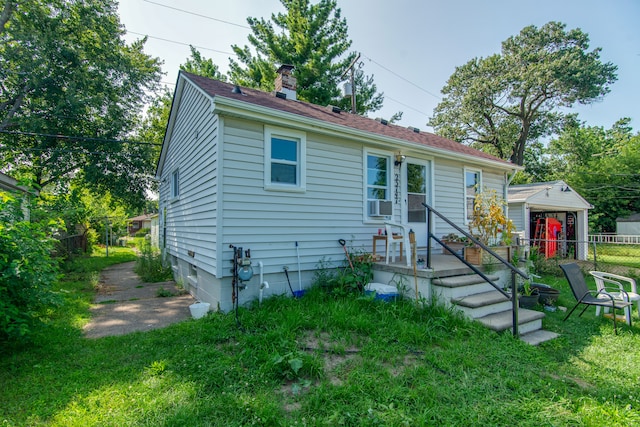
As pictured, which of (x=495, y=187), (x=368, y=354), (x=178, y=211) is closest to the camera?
(x=368, y=354)

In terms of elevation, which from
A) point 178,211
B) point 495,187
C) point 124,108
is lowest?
point 178,211

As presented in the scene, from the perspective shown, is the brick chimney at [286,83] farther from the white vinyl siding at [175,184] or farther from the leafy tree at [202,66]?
the leafy tree at [202,66]

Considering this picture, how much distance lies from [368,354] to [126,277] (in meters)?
8.87

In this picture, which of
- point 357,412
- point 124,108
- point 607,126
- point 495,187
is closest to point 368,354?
point 357,412

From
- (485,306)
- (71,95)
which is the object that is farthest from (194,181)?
(71,95)

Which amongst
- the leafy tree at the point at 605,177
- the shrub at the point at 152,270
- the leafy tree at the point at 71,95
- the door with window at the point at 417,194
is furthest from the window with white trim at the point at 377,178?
the leafy tree at the point at 605,177

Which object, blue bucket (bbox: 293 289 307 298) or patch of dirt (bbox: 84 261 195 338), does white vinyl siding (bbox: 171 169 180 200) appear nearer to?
patch of dirt (bbox: 84 261 195 338)

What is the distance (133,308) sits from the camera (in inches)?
217

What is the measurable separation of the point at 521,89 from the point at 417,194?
A: 60.9 ft

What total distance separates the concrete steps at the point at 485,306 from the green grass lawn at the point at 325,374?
0.22 m

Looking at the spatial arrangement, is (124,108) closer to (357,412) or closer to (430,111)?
(357,412)

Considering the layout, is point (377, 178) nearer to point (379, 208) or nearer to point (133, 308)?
point (379, 208)

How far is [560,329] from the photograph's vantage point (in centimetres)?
443

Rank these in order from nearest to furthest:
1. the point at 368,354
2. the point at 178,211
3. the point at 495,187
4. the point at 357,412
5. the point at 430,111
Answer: the point at 357,412 → the point at 368,354 → the point at 178,211 → the point at 495,187 → the point at 430,111
